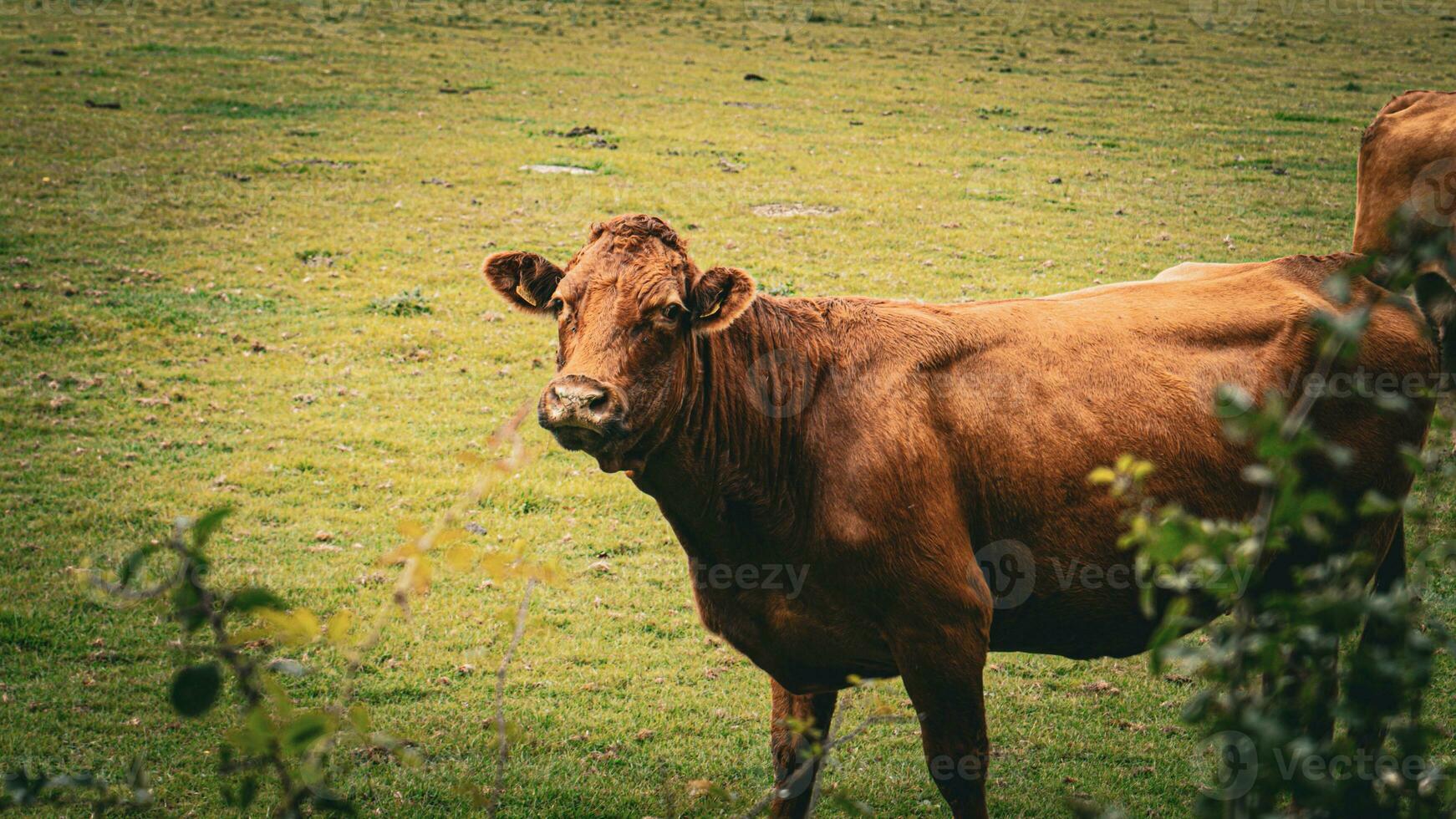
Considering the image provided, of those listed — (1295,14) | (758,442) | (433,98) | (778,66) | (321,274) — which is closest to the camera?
(758,442)

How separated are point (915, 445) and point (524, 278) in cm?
224

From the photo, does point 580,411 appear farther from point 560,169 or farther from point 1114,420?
point 560,169

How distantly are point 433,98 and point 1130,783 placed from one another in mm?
23661

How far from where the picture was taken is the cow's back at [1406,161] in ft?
34.7

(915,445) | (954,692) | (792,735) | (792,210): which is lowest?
(792,210)

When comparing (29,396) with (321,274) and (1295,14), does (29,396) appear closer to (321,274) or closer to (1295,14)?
(321,274)

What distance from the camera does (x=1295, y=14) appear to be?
39625 millimetres

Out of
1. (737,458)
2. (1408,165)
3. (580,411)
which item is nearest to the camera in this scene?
(580,411)

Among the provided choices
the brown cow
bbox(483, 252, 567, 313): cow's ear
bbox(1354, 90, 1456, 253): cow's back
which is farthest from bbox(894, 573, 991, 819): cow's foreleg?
bbox(1354, 90, 1456, 253): cow's back

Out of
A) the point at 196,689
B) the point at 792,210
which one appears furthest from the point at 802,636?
the point at 792,210

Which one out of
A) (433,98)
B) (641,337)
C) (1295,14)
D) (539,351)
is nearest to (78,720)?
(641,337)

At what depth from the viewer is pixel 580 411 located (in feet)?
15.5

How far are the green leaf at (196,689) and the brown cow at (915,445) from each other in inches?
121

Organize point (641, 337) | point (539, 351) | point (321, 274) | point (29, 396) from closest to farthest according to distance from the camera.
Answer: point (641, 337) → point (29, 396) → point (539, 351) → point (321, 274)
